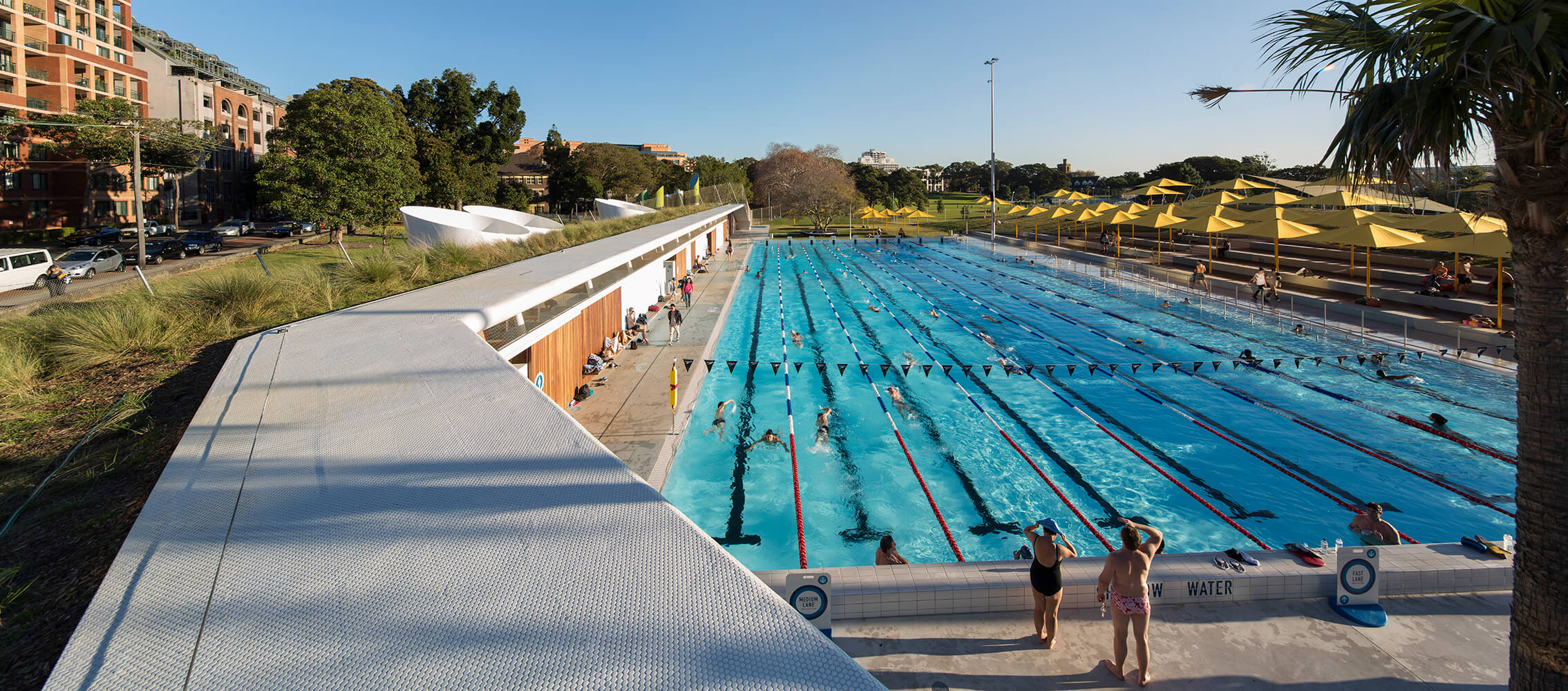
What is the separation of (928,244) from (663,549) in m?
42.8

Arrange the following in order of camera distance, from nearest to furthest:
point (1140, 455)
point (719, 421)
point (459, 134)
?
point (1140, 455)
point (719, 421)
point (459, 134)

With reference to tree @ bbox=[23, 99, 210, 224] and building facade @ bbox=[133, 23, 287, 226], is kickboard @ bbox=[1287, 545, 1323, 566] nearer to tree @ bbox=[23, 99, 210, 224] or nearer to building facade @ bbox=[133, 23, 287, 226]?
tree @ bbox=[23, 99, 210, 224]

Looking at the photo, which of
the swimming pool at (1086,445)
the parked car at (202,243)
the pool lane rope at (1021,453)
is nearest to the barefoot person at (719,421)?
the swimming pool at (1086,445)

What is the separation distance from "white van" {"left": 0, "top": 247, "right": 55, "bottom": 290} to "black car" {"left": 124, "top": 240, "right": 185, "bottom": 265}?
560cm

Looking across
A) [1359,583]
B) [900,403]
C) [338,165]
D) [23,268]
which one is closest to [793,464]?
[900,403]

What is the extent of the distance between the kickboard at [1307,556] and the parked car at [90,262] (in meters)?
27.4

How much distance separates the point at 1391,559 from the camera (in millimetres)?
5148

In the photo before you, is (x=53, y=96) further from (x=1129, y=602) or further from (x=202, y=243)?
(x=1129, y=602)

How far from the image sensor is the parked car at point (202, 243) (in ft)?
87.6

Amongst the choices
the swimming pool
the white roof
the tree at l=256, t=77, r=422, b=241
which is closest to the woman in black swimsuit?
the white roof

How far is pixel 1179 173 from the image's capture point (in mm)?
70875

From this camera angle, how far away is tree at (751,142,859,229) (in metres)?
60.4

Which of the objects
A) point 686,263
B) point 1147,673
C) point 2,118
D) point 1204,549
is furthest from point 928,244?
point 2,118

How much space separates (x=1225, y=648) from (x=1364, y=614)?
1133 mm
